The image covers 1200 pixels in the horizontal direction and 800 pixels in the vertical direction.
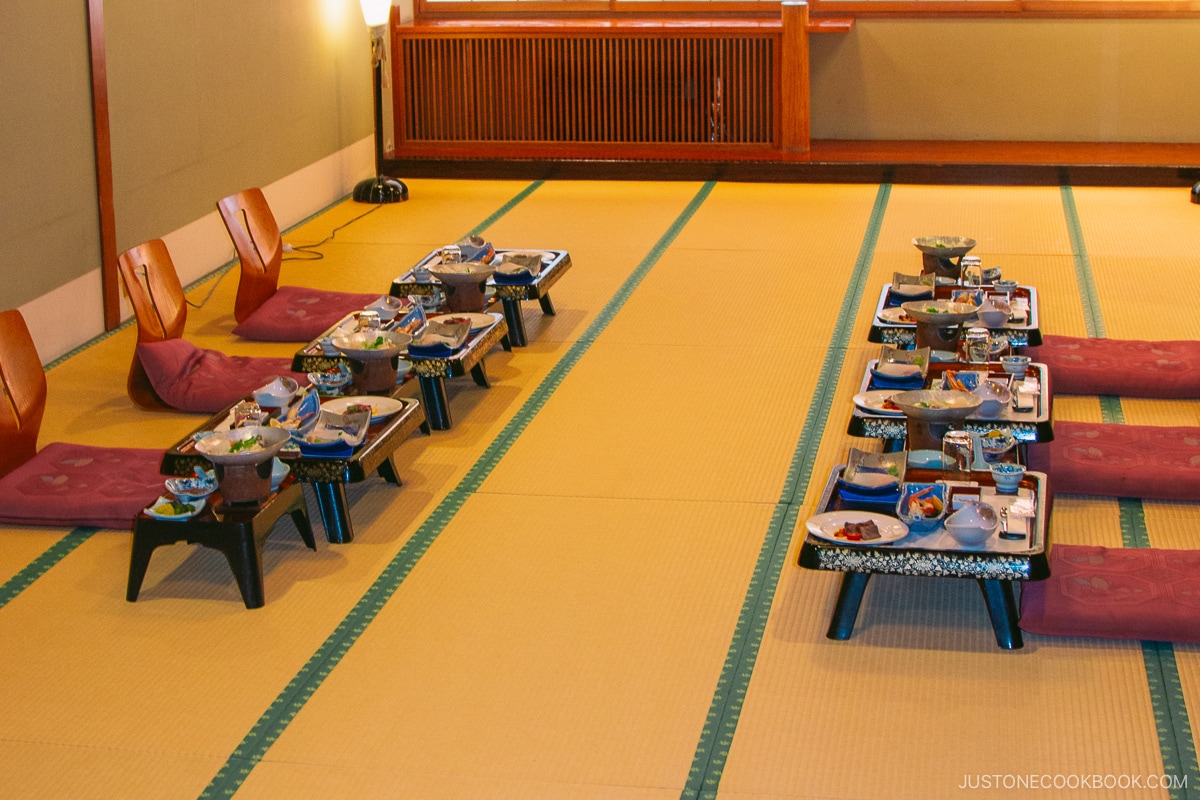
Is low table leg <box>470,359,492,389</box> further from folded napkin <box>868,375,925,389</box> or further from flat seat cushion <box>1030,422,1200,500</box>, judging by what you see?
flat seat cushion <box>1030,422,1200,500</box>

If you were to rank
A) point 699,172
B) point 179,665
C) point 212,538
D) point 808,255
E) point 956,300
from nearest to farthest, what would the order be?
point 179,665 < point 212,538 < point 956,300 < point 808,255 < point 699,172

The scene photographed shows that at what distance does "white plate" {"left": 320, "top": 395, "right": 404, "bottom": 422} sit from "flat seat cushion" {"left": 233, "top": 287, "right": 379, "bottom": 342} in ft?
4.36

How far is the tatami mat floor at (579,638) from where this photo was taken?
8.78ft

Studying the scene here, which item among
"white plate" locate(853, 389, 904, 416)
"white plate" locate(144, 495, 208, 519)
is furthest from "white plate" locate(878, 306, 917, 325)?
"white plate" locate(144, 495, 208, 519)

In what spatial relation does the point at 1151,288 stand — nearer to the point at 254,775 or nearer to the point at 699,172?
the point at 699,172

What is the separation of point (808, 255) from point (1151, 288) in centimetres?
140

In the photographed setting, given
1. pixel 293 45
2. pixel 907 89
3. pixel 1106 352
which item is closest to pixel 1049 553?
pixel 1106 352

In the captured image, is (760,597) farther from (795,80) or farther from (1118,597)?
(795,80)

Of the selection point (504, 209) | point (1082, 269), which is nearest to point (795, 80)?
point (504, 209)

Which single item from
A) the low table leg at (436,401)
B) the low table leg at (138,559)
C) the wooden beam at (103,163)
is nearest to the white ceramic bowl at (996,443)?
the low table leg at (436,401)

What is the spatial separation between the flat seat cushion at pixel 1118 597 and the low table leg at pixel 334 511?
5.19 ft

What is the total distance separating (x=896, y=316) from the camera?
4750mm

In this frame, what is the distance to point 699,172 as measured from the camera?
26.7 ft

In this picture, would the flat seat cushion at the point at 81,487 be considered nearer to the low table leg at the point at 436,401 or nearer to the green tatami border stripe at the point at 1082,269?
the low table leg at the point at 436,401
